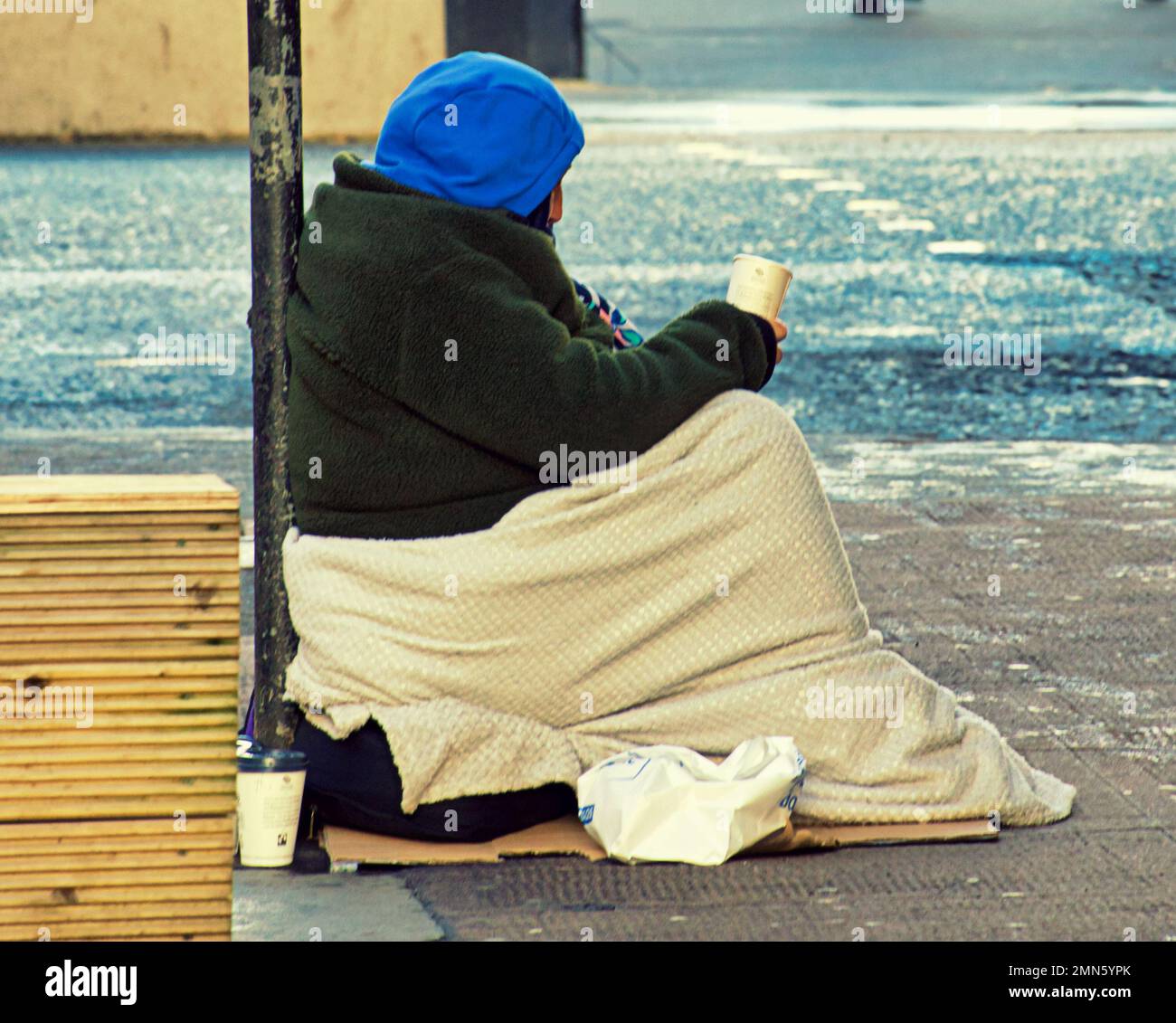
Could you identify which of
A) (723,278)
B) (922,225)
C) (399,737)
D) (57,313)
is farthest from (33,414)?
(922,225)

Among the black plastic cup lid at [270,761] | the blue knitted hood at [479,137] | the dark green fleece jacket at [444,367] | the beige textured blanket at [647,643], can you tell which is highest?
the blue knitted hood at [479,137]

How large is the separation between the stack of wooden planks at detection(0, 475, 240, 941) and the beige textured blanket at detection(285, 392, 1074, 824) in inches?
32.6

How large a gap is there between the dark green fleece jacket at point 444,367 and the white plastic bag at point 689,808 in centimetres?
56

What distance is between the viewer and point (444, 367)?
3.84 m

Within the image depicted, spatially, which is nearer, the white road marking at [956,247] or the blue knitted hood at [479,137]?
the blue knitted hood at [479,137]

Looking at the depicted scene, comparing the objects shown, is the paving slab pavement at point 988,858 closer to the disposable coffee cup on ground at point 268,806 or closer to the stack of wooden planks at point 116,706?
the disposable coffee cup on ground at point 268,806

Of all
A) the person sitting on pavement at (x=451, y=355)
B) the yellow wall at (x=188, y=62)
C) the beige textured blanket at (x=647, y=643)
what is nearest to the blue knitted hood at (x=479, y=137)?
the person sitting on pavement at (x=451, y=355)

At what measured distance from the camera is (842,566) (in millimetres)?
Result: 4129

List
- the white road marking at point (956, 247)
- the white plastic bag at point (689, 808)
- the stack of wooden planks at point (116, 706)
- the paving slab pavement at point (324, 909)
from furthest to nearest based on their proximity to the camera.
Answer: the white road marking at point (956, 247) < the white plastic bag at point (689, 808) < the paving slab pavement at point (324, 909) < the stack of wooden planks at point (116, 706)

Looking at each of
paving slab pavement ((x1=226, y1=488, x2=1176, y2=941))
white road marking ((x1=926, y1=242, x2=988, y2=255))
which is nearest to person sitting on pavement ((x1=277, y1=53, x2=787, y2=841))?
paving slab pavement ((x1=226, y1=488, x2=1176, y2=941))

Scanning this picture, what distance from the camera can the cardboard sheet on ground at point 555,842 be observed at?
3883 mm

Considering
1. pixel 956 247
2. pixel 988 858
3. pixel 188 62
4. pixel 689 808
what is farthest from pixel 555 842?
pixel 188 62

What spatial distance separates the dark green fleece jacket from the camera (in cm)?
384

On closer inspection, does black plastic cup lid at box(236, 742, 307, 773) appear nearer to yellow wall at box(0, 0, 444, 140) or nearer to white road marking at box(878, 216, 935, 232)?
white road marking at box(878, 216, 935, 232)
